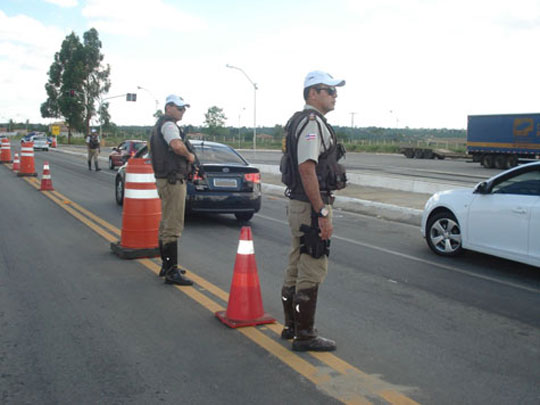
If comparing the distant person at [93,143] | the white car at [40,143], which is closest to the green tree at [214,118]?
the white car at [40,143]

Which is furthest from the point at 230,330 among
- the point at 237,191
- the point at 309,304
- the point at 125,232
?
the point at 237,191

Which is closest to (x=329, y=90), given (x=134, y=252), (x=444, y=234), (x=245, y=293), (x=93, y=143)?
(x=245, y=293)

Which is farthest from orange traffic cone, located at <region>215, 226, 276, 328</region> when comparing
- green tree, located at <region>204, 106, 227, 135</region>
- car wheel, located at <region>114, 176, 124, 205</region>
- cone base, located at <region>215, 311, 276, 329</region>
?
green tree, located at <region>204, 106, 227, 135</region>

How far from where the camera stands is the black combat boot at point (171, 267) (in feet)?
20.5

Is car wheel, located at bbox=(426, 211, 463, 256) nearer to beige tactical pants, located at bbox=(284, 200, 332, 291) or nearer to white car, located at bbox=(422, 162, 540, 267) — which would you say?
white car, located at bbox=(422, 162, 540, 267)

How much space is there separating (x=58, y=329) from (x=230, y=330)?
141 cm

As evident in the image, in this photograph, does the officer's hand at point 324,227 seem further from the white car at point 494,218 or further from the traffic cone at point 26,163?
the traffic cone at point 26,163

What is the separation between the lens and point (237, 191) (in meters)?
10.5

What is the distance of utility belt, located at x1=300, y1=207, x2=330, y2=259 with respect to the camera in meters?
4.17

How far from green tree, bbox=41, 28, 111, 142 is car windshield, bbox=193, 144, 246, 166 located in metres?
83.0

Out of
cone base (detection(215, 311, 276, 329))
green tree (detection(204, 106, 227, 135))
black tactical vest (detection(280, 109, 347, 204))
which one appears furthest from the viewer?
green tree (detection(204, 106, 227, 135))

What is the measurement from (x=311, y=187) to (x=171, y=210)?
2.66 metres

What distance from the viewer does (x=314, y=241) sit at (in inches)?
164

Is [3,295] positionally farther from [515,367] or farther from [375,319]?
[515,367]
